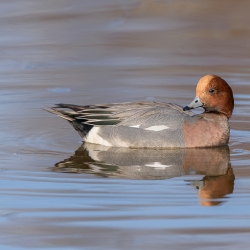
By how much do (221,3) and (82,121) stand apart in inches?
259

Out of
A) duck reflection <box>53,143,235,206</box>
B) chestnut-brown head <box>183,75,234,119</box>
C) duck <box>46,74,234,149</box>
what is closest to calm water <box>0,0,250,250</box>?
duck reflection <box>53,143,235,206</box>

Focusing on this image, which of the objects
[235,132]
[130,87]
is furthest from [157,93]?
[235,132]

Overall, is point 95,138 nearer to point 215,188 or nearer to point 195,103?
point 195,103

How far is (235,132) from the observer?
848cm

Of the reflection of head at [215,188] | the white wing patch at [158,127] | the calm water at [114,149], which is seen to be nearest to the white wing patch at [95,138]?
the calm water at [114,149]

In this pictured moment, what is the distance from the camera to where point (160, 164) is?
7.38m

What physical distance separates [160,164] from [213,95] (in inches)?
41.1

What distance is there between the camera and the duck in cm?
790

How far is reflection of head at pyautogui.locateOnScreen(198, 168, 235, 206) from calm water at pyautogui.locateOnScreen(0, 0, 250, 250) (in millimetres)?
15

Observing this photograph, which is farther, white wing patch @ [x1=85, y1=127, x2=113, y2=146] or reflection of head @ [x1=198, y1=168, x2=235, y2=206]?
white wing patch @ [x1=85, y1=127, x2=113, y2=146]

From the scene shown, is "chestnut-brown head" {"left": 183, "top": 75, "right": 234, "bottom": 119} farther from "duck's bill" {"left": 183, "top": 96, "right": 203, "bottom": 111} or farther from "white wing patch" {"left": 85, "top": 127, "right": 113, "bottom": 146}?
"white wing patch" {"left": 85, "top": 127, "right": 113, "bottom": 146}

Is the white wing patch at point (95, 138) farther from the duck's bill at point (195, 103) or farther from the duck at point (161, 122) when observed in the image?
the duck's bill at point (195, 103)

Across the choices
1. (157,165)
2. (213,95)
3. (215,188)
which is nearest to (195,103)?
(213,95)

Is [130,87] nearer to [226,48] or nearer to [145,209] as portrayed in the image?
[226,48]
